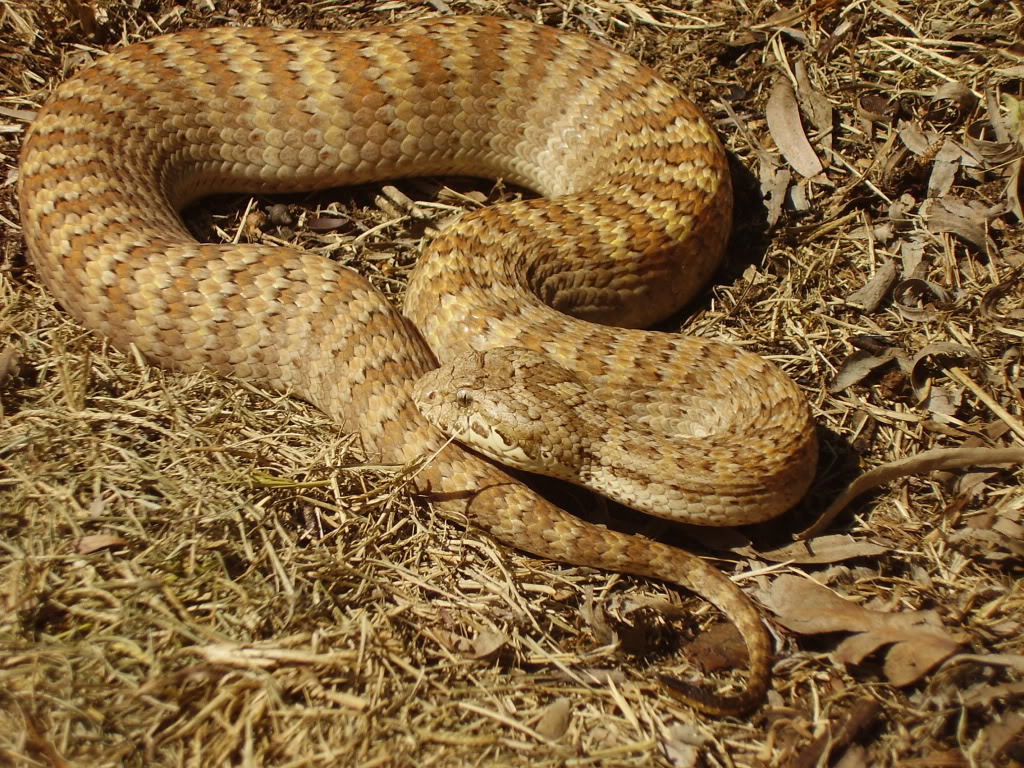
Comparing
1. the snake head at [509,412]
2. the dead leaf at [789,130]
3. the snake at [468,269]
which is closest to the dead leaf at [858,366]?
the snake at [468,269]

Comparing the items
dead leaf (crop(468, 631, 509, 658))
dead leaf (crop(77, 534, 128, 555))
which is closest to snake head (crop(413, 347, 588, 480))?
dead leaf (crop(468, 631, 509, 658))

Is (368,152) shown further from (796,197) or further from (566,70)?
(796,197)

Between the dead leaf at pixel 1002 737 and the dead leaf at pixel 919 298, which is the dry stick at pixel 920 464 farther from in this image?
the dead leaf at pixel 1002 737

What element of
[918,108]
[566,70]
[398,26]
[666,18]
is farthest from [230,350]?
[918,108]

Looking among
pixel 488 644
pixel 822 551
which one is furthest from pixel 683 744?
pixel 822 551

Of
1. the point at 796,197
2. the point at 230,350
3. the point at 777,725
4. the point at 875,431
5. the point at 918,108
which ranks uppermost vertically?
the point at 918,108

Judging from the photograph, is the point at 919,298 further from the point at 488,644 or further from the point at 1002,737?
the point at 488,644

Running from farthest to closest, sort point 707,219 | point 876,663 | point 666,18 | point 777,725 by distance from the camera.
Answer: point 666,18
point 707,219
point 876,663
point 777,725
